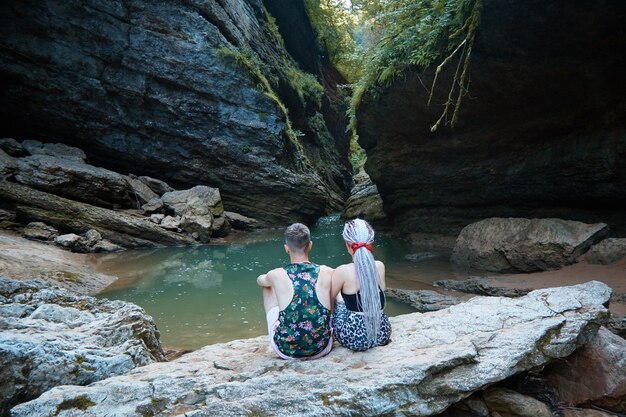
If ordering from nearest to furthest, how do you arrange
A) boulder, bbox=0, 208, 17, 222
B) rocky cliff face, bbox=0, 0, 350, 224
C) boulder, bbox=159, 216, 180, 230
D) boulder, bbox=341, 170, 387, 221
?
boulder, bbox=0, 208, 17, 222, boulder, bbox=159, 216, 180, 230, rocky cliff face, bbox=0, 0, 350, 224, boulder, bbox=341, 170, 387, 221

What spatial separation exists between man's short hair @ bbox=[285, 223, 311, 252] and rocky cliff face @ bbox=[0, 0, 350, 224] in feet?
45.8

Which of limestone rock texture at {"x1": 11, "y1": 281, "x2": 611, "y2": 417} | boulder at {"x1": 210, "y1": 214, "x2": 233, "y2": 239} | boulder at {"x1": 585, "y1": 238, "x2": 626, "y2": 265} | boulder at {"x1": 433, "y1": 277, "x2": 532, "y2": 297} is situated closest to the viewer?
limestone rock texture at {"x1": 11, "y1": 281, "x2": 611, "y2": 417}

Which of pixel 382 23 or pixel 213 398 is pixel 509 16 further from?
pixel 213 398

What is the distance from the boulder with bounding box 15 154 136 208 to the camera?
12.0 meters

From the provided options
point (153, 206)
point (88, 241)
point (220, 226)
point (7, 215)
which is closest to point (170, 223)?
point (153, 206)

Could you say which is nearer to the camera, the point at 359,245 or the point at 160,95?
the point at 359,245

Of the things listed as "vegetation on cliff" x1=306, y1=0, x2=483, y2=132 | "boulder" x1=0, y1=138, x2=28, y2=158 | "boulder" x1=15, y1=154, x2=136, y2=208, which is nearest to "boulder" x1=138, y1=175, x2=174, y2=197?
"boulder" x1=15, y1=154, x2=136, y2=208

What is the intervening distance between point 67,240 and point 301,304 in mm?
10060

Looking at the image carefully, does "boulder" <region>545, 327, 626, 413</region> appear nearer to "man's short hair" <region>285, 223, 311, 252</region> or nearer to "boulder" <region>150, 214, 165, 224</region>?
"man's short hair" <region>285, 223, 311, 252</region>

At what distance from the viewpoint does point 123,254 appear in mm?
11414

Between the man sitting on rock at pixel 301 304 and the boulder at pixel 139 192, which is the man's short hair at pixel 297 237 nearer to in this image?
the man sitting on rock at pixel 301 304

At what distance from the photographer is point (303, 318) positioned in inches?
115

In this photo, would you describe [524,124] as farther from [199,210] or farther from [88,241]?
[88,241]

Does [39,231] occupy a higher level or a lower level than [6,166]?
lower
